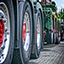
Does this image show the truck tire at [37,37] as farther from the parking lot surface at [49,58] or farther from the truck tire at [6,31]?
the truck tire at [6,31]

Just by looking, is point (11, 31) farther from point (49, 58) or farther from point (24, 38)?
point (49, 58)

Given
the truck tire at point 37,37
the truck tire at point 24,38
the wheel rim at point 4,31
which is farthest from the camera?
the truck tire at point 37,37

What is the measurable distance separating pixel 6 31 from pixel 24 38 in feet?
3.16

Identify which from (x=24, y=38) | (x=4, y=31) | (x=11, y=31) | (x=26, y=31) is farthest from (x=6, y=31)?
(x=26, y=31)

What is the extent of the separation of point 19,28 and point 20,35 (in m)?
0.12

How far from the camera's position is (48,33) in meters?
12.3

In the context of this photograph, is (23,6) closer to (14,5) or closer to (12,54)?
(14,5)

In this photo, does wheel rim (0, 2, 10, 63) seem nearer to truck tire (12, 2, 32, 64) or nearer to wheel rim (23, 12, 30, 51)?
truck tire (12, 2, 32, 64)

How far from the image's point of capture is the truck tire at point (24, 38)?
334cm

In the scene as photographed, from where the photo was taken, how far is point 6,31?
9.54 feet

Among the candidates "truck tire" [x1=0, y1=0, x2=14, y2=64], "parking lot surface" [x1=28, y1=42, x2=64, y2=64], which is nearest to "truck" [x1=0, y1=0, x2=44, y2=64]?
"truck tire" [x1=0, y1=0, x2=14, y2=64]

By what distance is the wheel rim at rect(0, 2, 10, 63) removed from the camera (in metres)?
2.77

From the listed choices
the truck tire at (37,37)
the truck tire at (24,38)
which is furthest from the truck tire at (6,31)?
the truck tire at (37,37)

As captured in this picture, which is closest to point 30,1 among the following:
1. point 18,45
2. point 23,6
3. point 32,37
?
point 23,6
